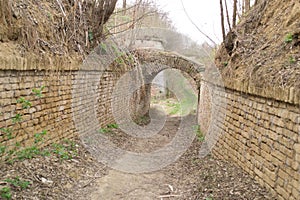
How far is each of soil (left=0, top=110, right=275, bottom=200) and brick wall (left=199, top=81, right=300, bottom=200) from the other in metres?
0.23

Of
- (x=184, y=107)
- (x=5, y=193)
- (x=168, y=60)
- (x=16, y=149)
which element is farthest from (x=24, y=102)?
(x=184, y=107)

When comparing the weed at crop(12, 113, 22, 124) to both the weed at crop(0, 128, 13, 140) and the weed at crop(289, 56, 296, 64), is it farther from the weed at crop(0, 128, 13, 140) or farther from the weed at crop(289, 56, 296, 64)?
the weed at crop(289, 56, 296, 64)

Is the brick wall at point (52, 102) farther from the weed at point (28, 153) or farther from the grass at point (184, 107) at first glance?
the grass at point (184, 107)

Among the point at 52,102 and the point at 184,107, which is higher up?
the point at 52,102

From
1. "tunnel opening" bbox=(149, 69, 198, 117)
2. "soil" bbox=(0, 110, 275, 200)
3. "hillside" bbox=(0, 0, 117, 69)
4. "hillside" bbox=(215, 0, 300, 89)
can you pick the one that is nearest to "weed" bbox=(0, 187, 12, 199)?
"soil" bbox=(0, 110, 275, 200)

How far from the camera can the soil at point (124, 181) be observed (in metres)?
4.02

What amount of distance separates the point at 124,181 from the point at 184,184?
1.08m

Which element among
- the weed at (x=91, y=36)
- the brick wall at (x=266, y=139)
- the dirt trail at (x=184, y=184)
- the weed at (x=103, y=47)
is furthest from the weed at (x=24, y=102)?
the weed at (x=103, y=47)

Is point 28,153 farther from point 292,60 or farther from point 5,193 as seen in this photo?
point 292,60

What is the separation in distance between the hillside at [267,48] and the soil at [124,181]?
1.53 m

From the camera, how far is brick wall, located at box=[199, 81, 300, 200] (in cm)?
325

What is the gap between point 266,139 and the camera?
395 cm

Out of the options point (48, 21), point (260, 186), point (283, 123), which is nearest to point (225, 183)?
point (260, 186)

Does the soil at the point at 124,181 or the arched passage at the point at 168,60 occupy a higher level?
the arched passage at the point at 168,60
